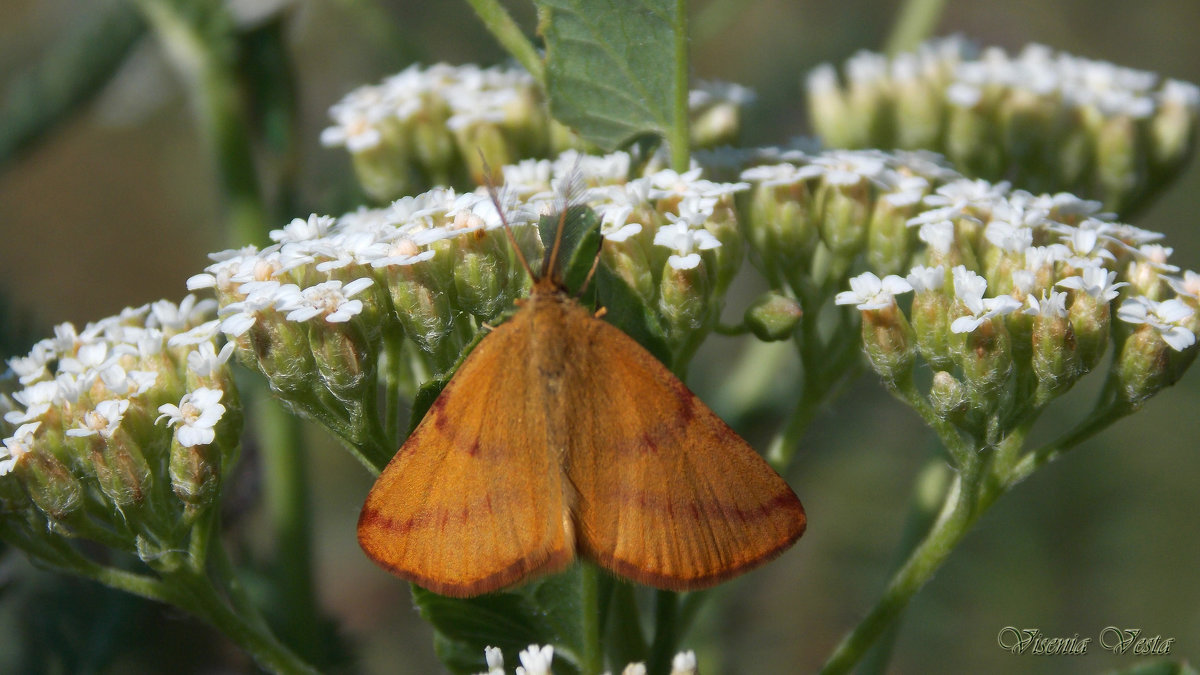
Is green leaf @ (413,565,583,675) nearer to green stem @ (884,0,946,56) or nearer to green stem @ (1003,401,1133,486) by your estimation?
green stem @ (1003,401,1133,486)

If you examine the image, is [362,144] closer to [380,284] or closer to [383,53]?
[380,284]

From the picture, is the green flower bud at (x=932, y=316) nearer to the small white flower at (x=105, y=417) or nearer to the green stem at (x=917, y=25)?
the small white flower at (x=105, y=417)

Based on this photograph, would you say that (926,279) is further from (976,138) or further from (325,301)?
(976,138)

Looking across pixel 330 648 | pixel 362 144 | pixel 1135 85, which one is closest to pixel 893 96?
pixel 1135 85

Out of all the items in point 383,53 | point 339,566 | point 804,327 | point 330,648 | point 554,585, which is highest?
point 383,53

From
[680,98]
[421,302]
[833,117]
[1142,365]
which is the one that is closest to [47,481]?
[421,302]

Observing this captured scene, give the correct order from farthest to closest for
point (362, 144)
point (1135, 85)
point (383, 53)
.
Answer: point (383, 53) → point (1135, 85) → point (362, 144)

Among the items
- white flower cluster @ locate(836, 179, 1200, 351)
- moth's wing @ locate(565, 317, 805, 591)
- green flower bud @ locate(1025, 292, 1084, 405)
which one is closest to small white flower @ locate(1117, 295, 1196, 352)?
white flower cluster @ locate(836, 179, 1200, 351)

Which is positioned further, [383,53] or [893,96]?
[383,53]

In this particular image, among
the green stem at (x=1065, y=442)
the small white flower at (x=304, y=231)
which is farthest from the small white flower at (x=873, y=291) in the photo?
the small white flower at (x=304, y=231)
